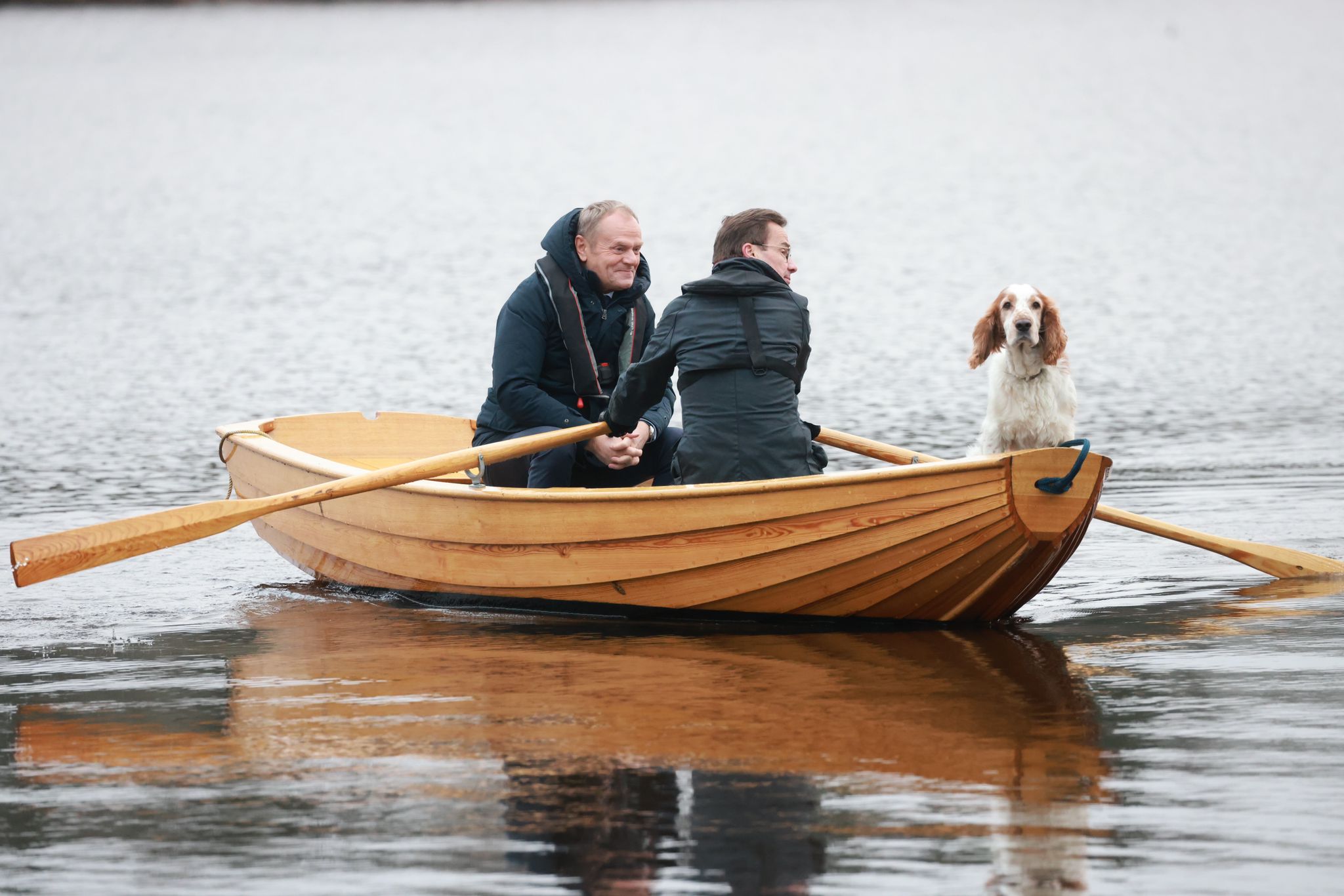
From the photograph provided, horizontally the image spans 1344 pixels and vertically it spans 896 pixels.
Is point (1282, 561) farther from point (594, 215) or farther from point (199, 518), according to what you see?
point (199, 518)

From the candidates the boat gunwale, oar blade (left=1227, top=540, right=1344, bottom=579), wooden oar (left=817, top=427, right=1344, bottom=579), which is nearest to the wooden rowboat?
the boat gunwale

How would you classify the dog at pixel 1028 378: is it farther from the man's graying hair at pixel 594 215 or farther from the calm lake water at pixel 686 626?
the man's graying hair at pixel 594 215

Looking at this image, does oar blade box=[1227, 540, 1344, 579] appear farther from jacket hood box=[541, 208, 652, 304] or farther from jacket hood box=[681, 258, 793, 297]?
jacket hood box=[541, 208, 652, 304]

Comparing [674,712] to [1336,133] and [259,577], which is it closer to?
[259,577]

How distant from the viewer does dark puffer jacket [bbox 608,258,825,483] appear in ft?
20.4

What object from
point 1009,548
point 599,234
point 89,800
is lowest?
point 89,800

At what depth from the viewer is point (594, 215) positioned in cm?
691

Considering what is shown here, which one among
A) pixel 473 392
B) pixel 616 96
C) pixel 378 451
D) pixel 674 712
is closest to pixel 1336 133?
pixel 616 96

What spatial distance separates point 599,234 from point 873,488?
1.57 metres

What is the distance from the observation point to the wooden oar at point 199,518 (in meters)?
6.80

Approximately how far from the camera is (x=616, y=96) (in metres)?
52.8

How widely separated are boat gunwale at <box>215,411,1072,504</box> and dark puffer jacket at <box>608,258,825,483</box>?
0.11 meters

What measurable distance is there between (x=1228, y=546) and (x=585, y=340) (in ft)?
9.15

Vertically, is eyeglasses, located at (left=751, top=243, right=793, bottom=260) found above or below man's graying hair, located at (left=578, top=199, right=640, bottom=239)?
below
